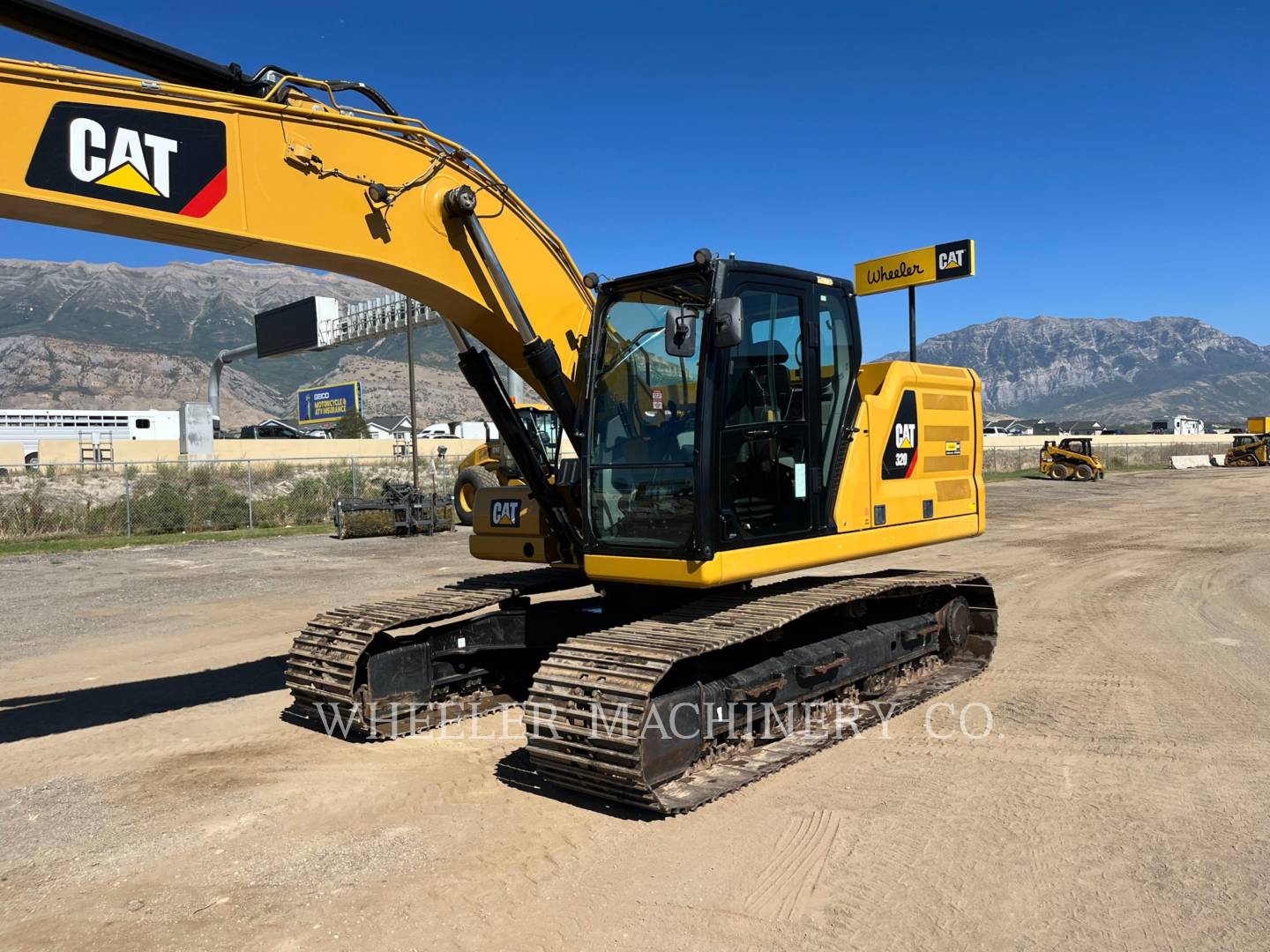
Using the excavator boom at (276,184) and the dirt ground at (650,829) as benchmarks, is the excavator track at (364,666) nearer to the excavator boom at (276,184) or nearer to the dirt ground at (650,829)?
the dirt ground at (650,829)

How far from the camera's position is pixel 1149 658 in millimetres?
8406

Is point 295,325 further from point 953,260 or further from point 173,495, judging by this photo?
point 953,260

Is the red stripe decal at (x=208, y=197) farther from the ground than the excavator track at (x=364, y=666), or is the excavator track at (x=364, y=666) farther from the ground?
the red stripe decal at (x=208, y=197)

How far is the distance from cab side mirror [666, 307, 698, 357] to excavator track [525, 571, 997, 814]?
1615 millimetres

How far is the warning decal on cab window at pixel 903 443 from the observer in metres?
6.98

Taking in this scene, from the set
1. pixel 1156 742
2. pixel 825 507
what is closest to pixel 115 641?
pixel 825 507

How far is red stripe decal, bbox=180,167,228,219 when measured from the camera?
186 inches

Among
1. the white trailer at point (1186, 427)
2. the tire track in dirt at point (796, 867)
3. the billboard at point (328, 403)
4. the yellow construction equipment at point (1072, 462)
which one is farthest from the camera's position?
the white trailer at point (1186, 427)

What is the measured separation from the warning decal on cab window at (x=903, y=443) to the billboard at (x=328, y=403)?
7190cm

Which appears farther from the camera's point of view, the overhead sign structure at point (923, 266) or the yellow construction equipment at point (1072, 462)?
the yellow construction equipment at point (1072, 462)

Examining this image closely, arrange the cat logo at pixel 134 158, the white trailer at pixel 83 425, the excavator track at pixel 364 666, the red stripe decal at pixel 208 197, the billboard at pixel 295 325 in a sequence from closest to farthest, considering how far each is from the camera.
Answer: the cat logo at pixel 134 158, the red stripe decal at pixel 208 197, the excavator track at pixel 364 666, the billboard at pixel 295 325, the white trailer at pixel 83 425

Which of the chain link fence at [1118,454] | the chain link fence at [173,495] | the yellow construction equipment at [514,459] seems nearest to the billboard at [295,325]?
the chain link fence at [173,495]

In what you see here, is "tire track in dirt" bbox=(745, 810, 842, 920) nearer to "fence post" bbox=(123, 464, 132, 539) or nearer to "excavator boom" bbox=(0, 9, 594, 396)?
"excavator boom" bbox=(0, 9, 594, 396)

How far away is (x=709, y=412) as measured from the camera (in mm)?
5418
